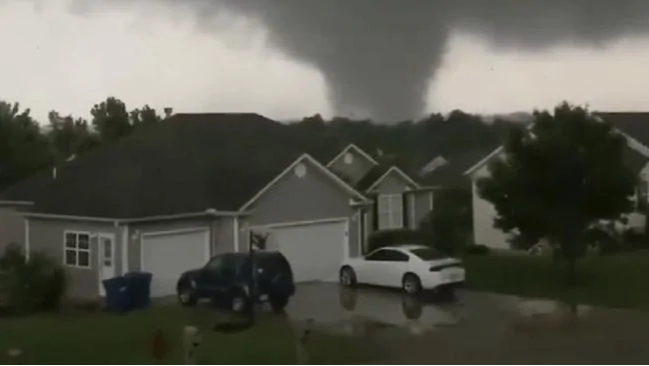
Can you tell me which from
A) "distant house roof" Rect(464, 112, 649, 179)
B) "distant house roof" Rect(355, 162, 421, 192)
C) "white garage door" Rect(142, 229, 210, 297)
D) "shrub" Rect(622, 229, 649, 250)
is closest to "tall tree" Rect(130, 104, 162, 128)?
"white garage door" Rect(142, 229, 210, 297)

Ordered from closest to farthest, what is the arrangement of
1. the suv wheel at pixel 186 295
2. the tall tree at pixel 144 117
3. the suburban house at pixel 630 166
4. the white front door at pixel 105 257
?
1. the white front door at pixel 105 257
2. the suv wheel at pixel 186 295
3. the suburban house at pixel 630 166
4. the tall tree at pixel 144 117

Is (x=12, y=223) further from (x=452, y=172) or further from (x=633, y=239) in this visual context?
(x=633, y=239)

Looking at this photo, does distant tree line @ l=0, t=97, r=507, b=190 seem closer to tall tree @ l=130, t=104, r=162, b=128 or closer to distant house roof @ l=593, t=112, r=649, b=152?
tall tree @ l=130, t=104, r=162, b=128

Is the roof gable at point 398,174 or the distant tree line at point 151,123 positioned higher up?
the distant tree line at point 151,123

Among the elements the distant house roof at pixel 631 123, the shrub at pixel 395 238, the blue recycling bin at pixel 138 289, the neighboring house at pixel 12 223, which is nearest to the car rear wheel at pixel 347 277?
the shrub at pixel 395 238

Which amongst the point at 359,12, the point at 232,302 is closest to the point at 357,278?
the point at 232,302

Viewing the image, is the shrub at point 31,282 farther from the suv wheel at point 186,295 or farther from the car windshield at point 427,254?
the car windshield at point 427,254

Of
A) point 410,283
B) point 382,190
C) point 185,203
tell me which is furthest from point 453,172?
point 185,203
